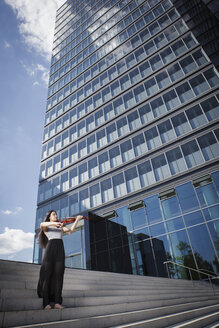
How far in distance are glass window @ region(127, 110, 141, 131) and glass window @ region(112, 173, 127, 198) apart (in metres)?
5.34

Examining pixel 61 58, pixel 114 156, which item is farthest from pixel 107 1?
pixel 114 156

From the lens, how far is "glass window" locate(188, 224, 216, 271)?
518 inches

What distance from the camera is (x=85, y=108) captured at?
90.5 feet

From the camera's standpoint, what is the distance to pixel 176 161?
→ 57.0ft

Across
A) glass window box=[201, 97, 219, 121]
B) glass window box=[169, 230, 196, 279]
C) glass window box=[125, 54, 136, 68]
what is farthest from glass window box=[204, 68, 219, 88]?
glass window box=[169, 230, 196, 279]

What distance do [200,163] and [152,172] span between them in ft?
13.1

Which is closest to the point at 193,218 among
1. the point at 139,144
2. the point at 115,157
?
the point at 139,144

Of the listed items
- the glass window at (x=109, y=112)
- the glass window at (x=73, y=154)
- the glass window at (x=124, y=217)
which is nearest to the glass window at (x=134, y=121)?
the glass window at (x=109, y=112)

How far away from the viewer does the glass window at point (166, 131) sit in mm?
18744

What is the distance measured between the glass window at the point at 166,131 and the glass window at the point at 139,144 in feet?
5.99

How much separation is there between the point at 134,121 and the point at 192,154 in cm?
748

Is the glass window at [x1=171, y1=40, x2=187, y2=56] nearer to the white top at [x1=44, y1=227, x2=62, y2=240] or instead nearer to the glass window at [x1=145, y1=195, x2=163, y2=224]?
the glass window at [x1=145, y1=195, x2=163, y2=224]

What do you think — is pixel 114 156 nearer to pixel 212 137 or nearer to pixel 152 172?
pixel 152 172

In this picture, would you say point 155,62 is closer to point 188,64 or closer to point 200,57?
point 188,64
